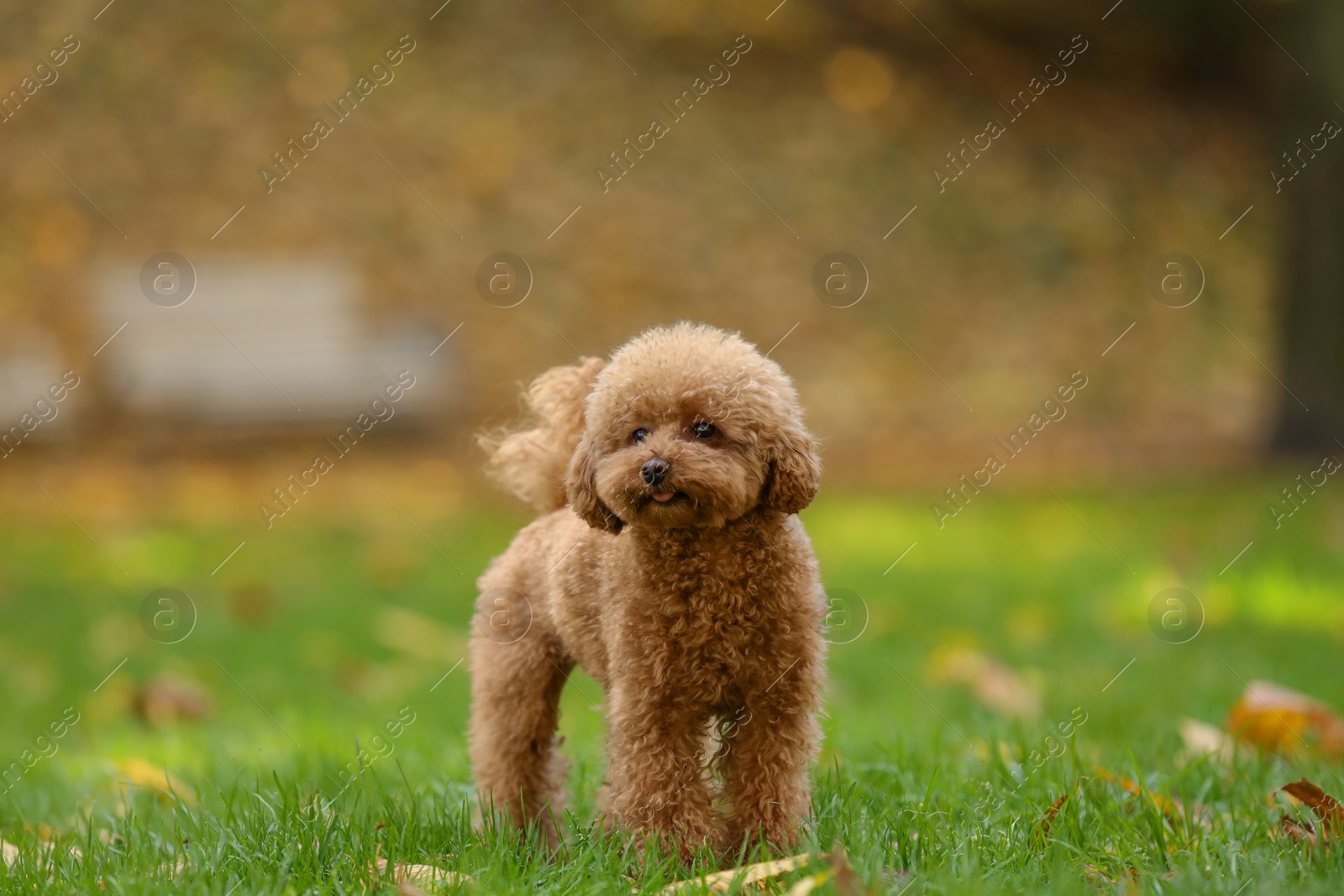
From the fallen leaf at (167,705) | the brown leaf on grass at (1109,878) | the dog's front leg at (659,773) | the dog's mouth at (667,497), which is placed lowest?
the brown leaf on grass at (1109,878)

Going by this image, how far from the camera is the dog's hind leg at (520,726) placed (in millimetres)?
3732

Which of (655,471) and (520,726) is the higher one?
(655,471)

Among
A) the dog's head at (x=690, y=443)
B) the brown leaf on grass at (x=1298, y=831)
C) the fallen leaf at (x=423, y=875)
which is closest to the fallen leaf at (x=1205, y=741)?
the brown leaf on grass at (x=1298, y=831)

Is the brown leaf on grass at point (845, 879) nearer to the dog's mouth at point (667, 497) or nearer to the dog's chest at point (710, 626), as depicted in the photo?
the dog's chest at point (710, 626)

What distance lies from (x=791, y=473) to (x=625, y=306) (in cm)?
1104

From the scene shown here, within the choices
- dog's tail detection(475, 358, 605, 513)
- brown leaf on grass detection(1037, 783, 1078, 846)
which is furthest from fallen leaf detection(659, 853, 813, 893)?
dog's tail detection(475, 358, 605, 513)

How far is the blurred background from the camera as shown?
742 cm

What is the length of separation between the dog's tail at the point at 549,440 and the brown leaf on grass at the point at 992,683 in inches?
99.8

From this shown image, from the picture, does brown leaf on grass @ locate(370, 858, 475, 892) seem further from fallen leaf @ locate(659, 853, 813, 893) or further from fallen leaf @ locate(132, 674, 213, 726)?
fallen leaf @ locate(132, 674, 213, 726)

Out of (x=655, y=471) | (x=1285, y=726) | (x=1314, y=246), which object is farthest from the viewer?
(x=1314, y=246)

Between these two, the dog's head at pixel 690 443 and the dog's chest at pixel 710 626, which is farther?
the dog's chest at pixel 710 626

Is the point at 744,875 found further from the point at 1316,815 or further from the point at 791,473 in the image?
the point at 1316,815

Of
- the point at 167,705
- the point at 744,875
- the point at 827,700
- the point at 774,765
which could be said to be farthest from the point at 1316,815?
the point at 167,705

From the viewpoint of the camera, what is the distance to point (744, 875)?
299 cm
